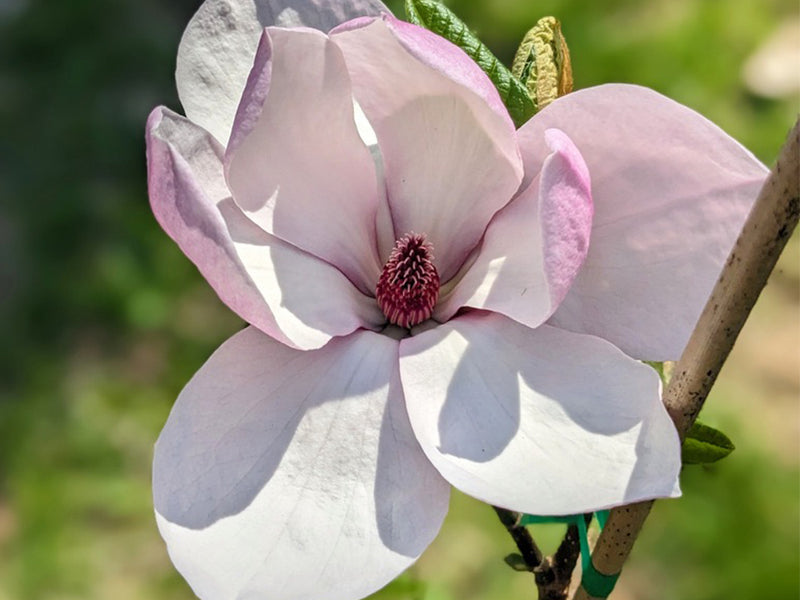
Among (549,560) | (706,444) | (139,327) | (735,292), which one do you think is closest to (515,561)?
(549,560)

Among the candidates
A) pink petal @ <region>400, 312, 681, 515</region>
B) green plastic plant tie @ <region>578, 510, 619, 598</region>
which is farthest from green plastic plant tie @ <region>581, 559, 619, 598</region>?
pink petal @ <region>400, 312, 681, 515</region>

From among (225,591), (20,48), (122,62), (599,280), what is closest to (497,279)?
(599,280)

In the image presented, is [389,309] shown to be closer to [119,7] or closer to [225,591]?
[225,591]

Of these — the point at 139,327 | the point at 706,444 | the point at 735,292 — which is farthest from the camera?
the point at 139,327

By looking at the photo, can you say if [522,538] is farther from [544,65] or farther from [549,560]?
[544,65]

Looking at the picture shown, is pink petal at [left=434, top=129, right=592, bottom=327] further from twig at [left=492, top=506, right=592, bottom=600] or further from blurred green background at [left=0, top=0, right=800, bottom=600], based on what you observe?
blurred green background at [left=0, top=0, right=800, bottom=600]
